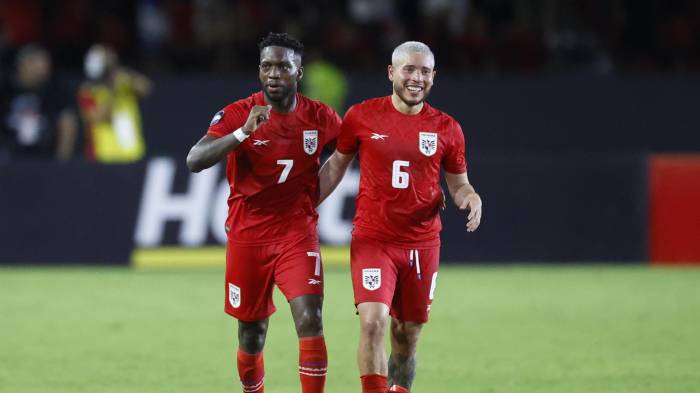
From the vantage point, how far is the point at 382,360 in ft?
23.3

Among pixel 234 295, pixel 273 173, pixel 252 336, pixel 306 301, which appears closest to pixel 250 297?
pixel 234 295

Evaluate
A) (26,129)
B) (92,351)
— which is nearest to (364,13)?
(26,129)

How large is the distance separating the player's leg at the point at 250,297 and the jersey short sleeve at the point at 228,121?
70cm

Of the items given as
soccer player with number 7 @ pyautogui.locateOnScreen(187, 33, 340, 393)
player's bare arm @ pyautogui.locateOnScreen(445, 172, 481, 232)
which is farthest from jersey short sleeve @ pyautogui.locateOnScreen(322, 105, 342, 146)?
player's bare arm @ pyautogui.locateOnScreen(445, 172, 481, 232)

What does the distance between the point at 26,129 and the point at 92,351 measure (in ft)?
23.1

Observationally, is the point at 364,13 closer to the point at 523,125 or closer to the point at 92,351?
the point at 523,125

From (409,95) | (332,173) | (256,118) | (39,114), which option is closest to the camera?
(256,118)

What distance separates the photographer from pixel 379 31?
20.1 metres

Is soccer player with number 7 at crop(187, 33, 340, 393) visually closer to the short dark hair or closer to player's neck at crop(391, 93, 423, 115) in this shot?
the short dark hair

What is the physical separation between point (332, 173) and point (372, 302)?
90cm

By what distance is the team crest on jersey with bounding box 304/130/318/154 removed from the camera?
24.4 ft

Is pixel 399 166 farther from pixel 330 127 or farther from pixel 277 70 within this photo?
pixel 277 70

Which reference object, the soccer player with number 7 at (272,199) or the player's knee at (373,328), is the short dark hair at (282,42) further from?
the player's knee at (373,328)

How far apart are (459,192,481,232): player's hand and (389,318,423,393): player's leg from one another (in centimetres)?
71
